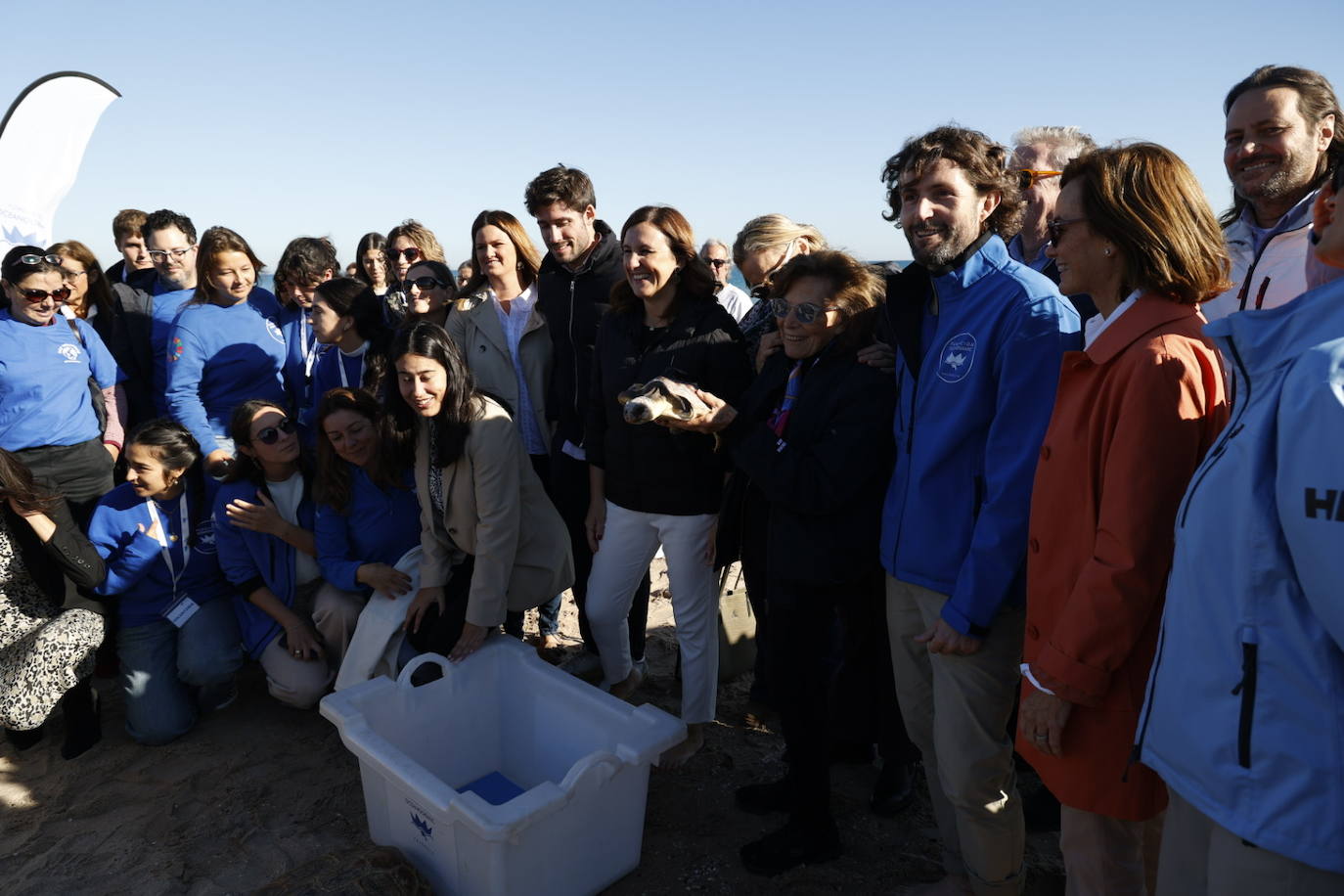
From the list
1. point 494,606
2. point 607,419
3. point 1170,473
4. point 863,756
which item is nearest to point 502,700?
point 494,606

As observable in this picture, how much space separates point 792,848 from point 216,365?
3.20 m

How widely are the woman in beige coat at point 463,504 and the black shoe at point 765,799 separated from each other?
42.3 inches

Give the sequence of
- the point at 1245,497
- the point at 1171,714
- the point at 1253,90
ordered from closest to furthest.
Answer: the point at 1245,497
the point at 1171,714
the point at 1253,90

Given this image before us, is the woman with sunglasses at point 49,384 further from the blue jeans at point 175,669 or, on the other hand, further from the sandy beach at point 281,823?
the sandy beach at point 281,823

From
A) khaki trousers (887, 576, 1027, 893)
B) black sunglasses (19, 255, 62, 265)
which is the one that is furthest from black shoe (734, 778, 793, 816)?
black sunglasses (19, 255, 62, 265)

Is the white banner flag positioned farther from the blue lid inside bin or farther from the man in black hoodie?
the blue lid inside bin

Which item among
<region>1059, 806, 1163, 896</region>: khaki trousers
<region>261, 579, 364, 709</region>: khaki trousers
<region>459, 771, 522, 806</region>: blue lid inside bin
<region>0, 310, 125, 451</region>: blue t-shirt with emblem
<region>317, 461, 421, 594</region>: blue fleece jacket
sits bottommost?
<region>459, 771, 522, 806</region>: blue lid inside bin

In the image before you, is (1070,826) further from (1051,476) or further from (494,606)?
(494,606)

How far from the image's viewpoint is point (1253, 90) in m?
2.32

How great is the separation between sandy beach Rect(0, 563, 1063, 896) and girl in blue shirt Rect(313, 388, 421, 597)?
689 millimetres

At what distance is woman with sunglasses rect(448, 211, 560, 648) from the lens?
3.66m

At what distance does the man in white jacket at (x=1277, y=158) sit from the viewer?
2250 millimetres

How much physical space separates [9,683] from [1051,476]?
3.69 metres

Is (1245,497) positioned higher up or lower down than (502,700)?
higher up
